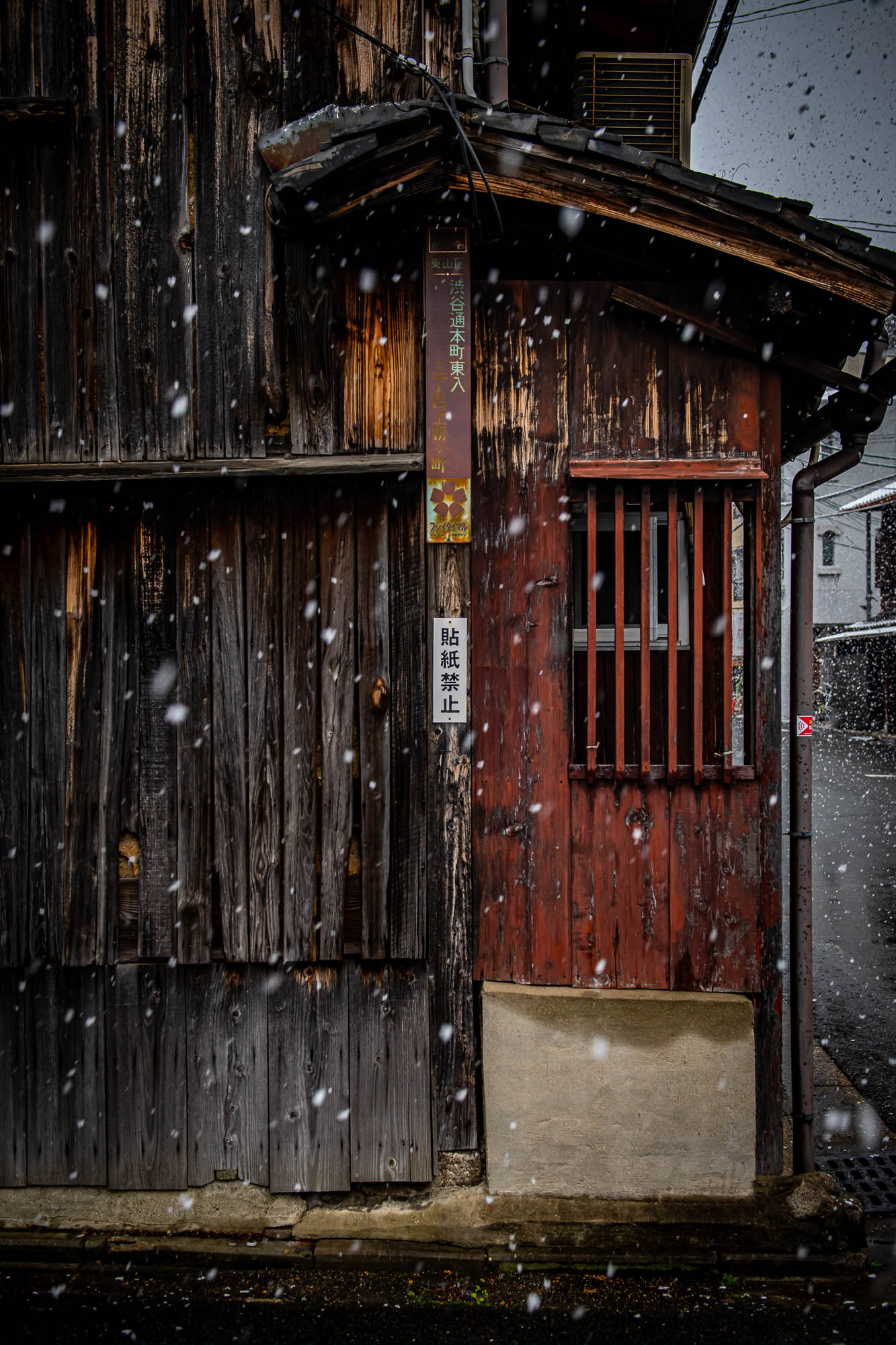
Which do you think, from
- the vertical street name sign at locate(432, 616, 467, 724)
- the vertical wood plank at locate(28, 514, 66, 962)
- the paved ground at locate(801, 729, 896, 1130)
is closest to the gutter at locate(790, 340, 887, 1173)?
the paved ground at locate(801, 729, 896, 1130)

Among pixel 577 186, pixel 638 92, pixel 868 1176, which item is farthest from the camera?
pixel 638 92

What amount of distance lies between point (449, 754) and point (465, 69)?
3726 millimetres

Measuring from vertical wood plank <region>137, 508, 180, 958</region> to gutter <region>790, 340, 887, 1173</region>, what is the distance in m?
3.62

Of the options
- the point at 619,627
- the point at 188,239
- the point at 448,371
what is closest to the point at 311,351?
the point at 448,371

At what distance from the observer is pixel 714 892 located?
14.3ft

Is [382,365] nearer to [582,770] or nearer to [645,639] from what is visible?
[645,639]

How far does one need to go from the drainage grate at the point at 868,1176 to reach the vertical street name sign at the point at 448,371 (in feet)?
14.9

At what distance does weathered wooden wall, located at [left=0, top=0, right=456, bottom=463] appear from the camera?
423cm

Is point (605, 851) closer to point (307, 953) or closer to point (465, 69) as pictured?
point (307, 953)

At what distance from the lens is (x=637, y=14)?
6.07 meters

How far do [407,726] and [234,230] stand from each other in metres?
2.98

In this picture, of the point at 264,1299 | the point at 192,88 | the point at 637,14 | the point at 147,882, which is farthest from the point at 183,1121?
the point at 637,14

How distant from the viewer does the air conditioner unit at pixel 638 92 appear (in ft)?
18.0

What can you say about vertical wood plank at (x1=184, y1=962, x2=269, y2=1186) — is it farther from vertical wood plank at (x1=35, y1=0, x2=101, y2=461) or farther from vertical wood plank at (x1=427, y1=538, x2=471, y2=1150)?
vertical wood plank at (x1=35, y1=0, x2=101, y2=461)
